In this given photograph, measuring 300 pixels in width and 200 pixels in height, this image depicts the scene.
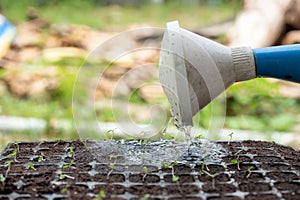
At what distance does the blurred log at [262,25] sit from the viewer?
114 inches

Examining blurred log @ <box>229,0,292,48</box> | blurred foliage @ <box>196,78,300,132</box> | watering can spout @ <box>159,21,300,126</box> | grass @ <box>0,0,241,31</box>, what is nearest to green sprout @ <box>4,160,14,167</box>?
watering can spout @ <box>159,21,300,126</box>

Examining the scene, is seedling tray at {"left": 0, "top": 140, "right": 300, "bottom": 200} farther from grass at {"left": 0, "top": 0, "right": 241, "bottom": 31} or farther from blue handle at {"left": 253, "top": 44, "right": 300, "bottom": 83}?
grass at {"left": 0, "top": 0, "right": 241, "bottom": 31}

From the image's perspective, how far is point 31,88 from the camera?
290 cm

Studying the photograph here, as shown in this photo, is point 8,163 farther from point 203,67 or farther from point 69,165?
point 203,67

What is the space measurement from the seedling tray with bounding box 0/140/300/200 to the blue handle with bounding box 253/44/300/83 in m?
0.22

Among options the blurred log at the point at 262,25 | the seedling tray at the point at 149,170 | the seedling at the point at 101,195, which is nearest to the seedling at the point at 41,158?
the seedling tray at the point at 149,170

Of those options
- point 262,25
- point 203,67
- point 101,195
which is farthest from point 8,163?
point 262,25

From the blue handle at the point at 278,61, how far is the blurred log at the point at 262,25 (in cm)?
161

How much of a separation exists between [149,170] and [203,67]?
0.27 m

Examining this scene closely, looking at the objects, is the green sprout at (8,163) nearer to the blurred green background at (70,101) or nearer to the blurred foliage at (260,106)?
the blurred green background at (70,101)

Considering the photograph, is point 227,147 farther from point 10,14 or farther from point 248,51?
point 10,14

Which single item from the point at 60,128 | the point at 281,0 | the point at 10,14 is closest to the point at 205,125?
the point at 60,128

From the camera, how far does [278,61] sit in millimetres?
1272

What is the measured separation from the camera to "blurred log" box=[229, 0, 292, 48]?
291 centimetres
